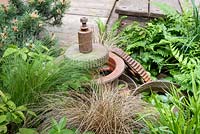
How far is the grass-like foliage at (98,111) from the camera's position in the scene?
6.48ft

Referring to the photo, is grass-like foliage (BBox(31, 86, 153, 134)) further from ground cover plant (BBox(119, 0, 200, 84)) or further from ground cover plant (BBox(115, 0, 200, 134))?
ground cover plant (BBox(119, 0, 200, 84))

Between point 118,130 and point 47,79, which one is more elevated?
point 47,79

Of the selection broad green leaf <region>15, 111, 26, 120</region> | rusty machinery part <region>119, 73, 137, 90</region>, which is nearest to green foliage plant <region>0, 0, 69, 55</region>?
rusty machinery part <region>119, 73, 137, 90</region>

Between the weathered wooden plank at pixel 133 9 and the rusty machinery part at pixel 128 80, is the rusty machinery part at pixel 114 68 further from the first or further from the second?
the weathered wooden plank at pixel 133 9

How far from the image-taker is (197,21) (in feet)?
9.46

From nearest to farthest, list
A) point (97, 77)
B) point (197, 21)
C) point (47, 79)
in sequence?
point (47, 79) → point (97, 77) → point (197, 21)

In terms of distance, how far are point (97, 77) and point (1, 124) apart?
2.35 ft

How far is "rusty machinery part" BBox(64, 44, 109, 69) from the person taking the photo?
226cm

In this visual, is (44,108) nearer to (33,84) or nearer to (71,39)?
(33,84)

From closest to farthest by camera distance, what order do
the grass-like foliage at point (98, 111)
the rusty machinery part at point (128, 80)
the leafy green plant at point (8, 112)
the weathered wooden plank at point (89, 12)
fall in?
1. the leafy green plant at point (8, 112)
2. the grass-like foliage at point (98, 111)
3. the rusty machinery part at point (128, 80)
4. the weathered wooden plank at point (89, 12)

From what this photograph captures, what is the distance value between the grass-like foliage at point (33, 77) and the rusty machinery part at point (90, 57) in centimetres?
12

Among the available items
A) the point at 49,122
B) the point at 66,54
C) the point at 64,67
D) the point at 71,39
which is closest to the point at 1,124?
the point at 49,122

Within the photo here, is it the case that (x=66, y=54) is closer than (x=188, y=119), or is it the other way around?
(x=188, y=119)

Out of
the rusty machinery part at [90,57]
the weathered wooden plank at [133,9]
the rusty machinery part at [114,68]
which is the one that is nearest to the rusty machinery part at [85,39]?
the rusty machinery part at [90,57]
